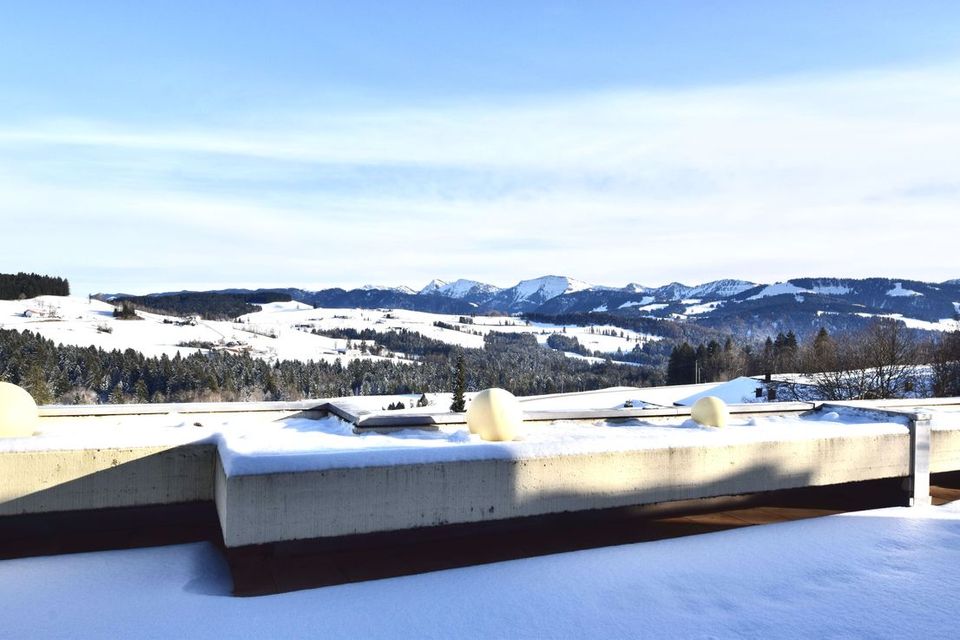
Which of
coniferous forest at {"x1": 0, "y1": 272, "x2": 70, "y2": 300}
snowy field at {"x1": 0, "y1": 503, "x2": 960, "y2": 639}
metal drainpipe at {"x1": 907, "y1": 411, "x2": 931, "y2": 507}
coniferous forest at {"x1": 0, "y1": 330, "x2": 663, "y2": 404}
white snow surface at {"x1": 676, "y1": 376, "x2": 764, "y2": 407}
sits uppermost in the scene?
coniferous forest at {"x1": 0, "y1": 272, "x2": 70, "y2": 300}

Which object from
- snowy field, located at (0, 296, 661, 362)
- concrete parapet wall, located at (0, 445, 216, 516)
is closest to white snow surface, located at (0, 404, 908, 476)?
concrete parapet wall, located at (0, 445, 216, 516)

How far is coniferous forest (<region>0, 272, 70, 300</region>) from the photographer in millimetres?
159500

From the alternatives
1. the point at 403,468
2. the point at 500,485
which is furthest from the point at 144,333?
the point at 500,485

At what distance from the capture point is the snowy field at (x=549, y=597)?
6.34 m

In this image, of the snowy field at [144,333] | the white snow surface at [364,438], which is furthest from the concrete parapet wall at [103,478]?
the snowy field at [144,333]

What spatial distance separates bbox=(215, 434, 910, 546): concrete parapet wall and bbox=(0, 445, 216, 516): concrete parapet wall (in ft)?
1.68

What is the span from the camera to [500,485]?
8883 mm

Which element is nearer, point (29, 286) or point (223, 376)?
point (223, 376)

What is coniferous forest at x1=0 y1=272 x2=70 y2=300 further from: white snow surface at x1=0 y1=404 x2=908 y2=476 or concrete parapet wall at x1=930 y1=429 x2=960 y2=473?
concrete parapet wall at x1=930 y1=429 x2=960 y2=473

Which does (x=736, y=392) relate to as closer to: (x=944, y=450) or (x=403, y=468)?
(x=944, y=450)

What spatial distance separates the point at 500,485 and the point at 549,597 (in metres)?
1.93

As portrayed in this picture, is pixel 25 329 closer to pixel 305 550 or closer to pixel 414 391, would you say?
pixel 414 391

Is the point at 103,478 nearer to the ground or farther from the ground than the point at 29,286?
nearer to the ground

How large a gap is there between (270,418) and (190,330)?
16124 cm
